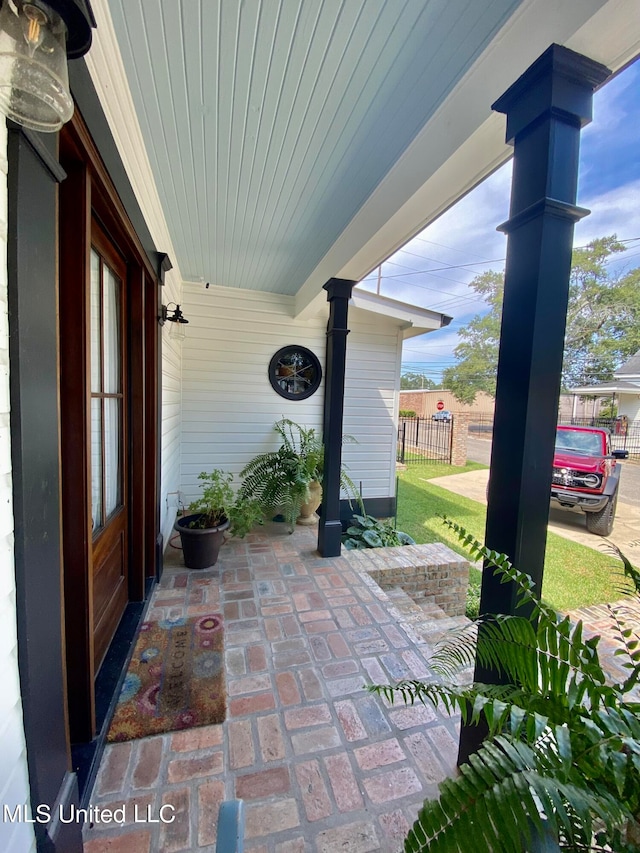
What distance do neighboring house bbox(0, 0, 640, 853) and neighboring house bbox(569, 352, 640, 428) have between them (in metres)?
3.69

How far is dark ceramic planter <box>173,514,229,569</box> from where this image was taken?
9.06 feet

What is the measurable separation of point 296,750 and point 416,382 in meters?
14.0

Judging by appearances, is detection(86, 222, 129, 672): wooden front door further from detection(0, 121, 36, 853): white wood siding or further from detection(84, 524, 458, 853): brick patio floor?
detection(0, 121, 36, 853): white wood siding

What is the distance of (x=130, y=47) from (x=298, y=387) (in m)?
3.35

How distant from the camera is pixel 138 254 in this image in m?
1.95

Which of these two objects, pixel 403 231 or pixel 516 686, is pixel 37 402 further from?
pixel 403 231

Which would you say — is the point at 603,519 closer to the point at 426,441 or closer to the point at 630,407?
the point at 630,407

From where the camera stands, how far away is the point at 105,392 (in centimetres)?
176

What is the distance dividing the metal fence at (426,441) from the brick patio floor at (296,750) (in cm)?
722

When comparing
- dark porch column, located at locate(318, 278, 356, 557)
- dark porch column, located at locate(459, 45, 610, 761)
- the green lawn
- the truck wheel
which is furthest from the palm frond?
the truck wheel

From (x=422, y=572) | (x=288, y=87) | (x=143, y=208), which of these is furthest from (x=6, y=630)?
(x=422, y=572)

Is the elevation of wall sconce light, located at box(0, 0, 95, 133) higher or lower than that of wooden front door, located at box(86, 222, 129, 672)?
higher

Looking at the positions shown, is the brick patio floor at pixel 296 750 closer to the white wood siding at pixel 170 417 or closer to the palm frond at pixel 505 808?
the palm frond at pixel 505 808

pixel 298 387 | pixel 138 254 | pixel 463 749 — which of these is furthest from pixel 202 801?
pixel 298 387
